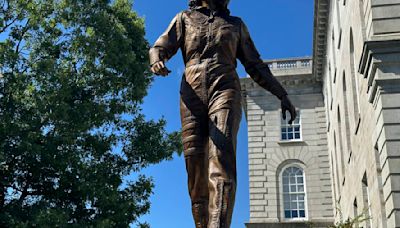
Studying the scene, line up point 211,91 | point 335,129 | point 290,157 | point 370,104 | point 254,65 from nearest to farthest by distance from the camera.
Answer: point 211,91 < point 254,65 < point 370,104 < point 335,129 < point 290,157

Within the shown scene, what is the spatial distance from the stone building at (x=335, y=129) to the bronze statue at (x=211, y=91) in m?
12.3

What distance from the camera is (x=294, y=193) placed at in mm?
44469

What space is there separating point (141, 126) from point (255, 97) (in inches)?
976

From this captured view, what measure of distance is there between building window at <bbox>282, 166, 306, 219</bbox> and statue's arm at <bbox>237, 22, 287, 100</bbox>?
38.1 m

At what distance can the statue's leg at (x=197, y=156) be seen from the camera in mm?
6219

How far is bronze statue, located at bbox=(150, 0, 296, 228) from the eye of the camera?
5.99m

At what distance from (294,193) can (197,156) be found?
39.0m

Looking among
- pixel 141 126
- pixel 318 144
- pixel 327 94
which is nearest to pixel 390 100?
pixel 141 126

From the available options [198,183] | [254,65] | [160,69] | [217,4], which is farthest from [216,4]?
[198,183]

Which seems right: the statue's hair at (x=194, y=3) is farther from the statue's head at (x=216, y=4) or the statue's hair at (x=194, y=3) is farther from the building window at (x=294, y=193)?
the building window at (x=294, y=193)

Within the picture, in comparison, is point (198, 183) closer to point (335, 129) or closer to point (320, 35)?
point (335, 129)

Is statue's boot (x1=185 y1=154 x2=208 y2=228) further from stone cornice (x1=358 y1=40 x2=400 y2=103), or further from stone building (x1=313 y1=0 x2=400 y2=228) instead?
stone cornice (x1=358 y1=40 x2=400 y2=103)

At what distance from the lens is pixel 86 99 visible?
73.2 feet

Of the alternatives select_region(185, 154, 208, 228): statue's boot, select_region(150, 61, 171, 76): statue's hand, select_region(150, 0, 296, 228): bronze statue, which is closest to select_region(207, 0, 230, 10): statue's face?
select_region(150, 0, 296, 228): bronze statue
